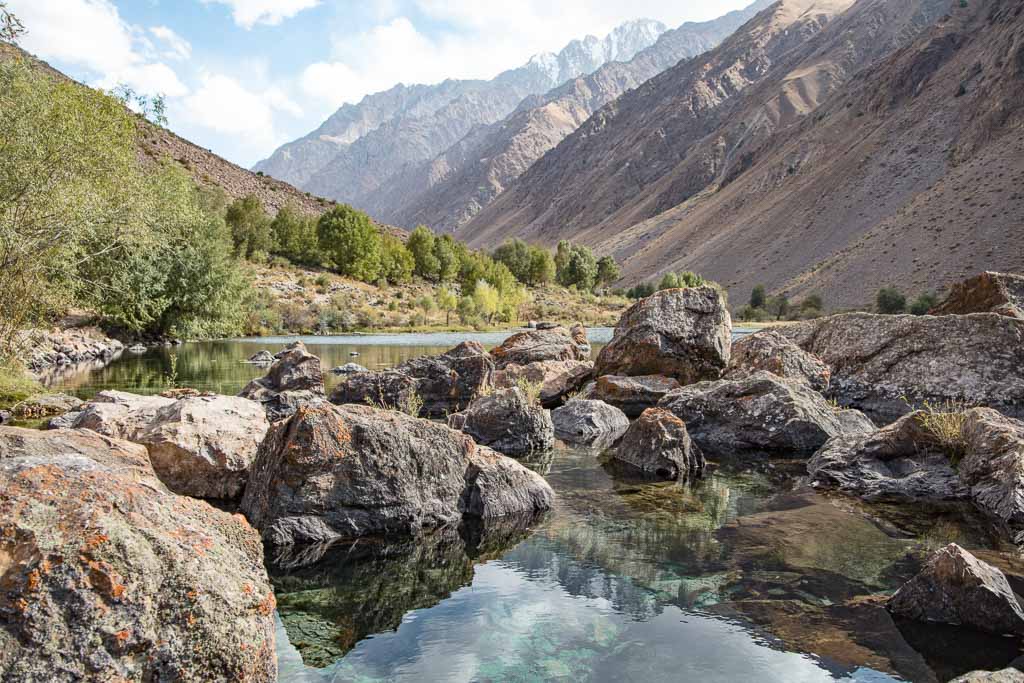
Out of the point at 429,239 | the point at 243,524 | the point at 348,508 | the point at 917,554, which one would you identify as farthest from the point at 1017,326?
the point at 429,239

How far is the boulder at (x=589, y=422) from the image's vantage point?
15609 millimetres

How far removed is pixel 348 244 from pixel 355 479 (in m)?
82.6

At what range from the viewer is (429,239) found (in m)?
105

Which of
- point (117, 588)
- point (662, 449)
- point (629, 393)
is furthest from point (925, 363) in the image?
point (117, 588)

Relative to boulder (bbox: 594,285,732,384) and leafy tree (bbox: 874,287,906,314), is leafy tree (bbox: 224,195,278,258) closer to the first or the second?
boulder (bbox: 594,285,732,384)

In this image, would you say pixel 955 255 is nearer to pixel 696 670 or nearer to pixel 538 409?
pixel 538 409

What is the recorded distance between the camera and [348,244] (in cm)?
8788

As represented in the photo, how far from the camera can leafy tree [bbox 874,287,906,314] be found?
7800 cm

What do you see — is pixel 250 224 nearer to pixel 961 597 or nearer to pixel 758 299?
pixel 758 299

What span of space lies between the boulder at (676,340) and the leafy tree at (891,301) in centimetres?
6730

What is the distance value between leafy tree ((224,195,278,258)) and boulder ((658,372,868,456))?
71706 mm

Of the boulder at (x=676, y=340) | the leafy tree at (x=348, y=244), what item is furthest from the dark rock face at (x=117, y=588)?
the leafy tree at (x=348, y=244)

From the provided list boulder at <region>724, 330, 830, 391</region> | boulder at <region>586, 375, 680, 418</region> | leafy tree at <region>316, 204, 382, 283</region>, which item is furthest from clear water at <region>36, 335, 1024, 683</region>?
leafy tree at <region>316, 204, 382, 283</region>

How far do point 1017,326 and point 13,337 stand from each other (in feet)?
91.9
